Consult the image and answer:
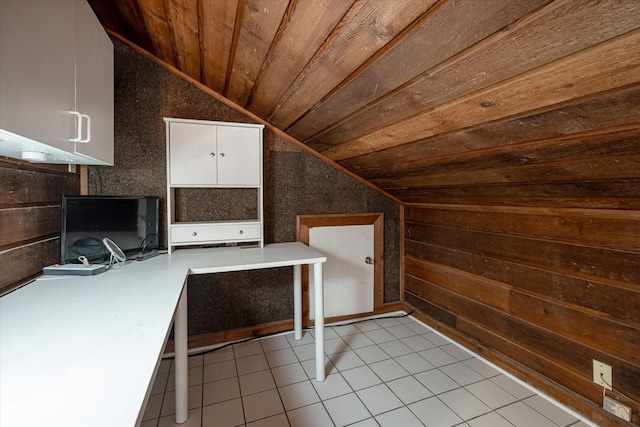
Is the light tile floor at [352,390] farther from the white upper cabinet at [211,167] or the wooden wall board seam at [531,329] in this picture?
the white upper cabinet at [211,167]

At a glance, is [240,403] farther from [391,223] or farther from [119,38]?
[119,38]

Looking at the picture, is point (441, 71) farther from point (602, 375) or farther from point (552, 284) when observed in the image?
point (602, 375)

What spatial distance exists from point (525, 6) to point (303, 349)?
2179 millimetres

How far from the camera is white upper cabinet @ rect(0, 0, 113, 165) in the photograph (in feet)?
2.21

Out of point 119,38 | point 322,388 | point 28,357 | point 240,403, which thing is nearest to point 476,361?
point 322,388

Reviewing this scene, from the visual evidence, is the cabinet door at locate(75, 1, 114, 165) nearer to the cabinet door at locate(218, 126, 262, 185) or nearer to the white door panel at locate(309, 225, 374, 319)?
the cabinet door at locate(218, 126, 262, 185)

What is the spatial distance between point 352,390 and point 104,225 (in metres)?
1.75

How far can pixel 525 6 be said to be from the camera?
70 cm

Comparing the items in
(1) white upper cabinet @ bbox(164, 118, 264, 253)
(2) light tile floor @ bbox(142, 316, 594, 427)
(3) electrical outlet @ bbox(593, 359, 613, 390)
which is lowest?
(2) light tile floor @ bbox(142, 316, 594, 427)

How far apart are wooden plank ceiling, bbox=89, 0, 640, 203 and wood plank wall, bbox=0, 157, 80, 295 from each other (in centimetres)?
94

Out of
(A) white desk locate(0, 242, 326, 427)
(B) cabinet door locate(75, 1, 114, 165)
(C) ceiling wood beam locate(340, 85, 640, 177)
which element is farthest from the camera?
(B) cabinet door locate(75, 1, 114, 165)

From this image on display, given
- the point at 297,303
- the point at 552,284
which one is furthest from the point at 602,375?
the point at 297,303

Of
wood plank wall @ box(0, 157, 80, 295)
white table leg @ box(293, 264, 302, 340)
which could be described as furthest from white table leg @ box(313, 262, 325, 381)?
wood plank wall @ box(0, 157, 80, 295)

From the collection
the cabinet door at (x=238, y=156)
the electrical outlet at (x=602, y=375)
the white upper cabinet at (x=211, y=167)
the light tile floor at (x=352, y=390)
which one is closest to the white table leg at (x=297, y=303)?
the light tile floor at (x=352, y=390)
